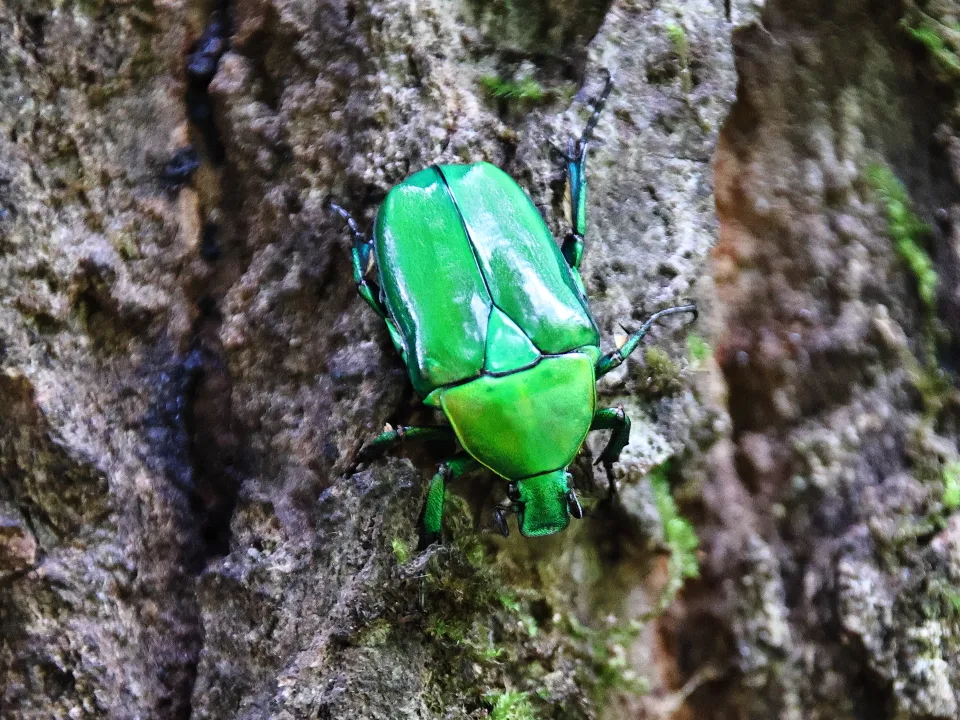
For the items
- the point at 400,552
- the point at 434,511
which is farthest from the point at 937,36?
the point at 400,552

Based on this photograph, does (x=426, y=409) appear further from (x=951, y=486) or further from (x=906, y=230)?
(x=906, y=230)

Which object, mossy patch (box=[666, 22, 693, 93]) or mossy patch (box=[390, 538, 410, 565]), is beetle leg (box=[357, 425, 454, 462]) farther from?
mossy patch (box=[666, 22, 693, 93])

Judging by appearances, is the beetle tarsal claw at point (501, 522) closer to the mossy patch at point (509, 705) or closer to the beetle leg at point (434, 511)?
the beetle leg at point (434, 511)

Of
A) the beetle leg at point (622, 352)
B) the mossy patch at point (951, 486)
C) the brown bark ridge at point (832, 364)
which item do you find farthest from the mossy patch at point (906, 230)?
the beetle leg at point (622, 352)

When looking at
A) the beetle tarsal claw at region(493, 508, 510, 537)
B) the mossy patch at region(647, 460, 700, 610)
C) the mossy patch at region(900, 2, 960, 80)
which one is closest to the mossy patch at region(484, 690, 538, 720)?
the beetle tarsal claw at region(493, 508, 510, 537)

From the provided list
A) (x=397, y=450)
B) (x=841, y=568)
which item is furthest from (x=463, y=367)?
(x=841, y=568)
